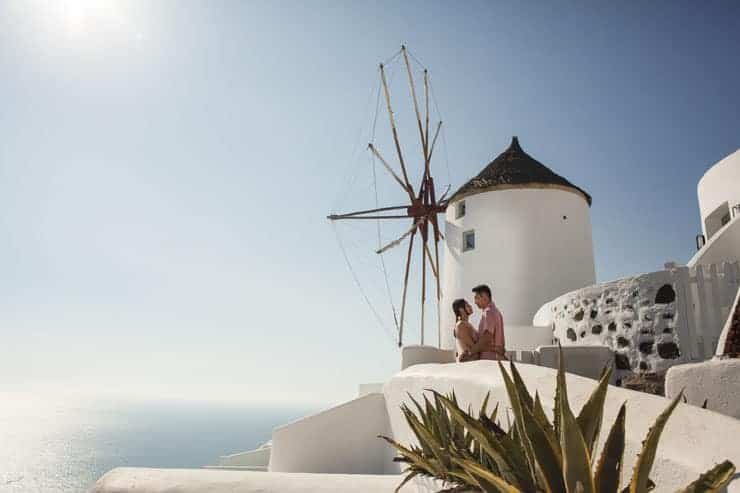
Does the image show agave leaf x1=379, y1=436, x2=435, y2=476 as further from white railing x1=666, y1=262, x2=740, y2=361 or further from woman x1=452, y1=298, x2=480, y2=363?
white railing x1=666, y1=262, x2=740, y2=361

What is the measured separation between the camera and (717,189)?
1077 cm

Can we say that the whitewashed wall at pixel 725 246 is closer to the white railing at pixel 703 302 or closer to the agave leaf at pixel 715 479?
the white railing at pixel 703 302

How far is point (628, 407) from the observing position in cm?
232

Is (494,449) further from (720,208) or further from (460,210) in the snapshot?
(460,210)

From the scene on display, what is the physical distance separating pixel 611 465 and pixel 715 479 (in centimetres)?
26

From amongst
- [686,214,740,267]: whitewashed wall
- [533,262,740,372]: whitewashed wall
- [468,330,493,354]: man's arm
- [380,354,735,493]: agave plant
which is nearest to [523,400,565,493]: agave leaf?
[380,354,735,493]: agave plant

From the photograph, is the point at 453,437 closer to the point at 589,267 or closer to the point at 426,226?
the point at 589,267

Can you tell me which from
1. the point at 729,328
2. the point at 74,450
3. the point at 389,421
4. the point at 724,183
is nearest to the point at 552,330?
the point at 389,421

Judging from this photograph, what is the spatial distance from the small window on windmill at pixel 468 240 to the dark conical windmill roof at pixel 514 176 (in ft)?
3.79

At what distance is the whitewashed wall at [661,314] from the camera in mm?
6602

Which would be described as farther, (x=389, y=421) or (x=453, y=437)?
(x=389, y=421)

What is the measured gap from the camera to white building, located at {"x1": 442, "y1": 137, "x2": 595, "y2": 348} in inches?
540

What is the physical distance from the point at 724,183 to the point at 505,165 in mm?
5945

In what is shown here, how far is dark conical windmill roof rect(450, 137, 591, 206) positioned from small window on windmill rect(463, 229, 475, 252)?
A: 116 cm
